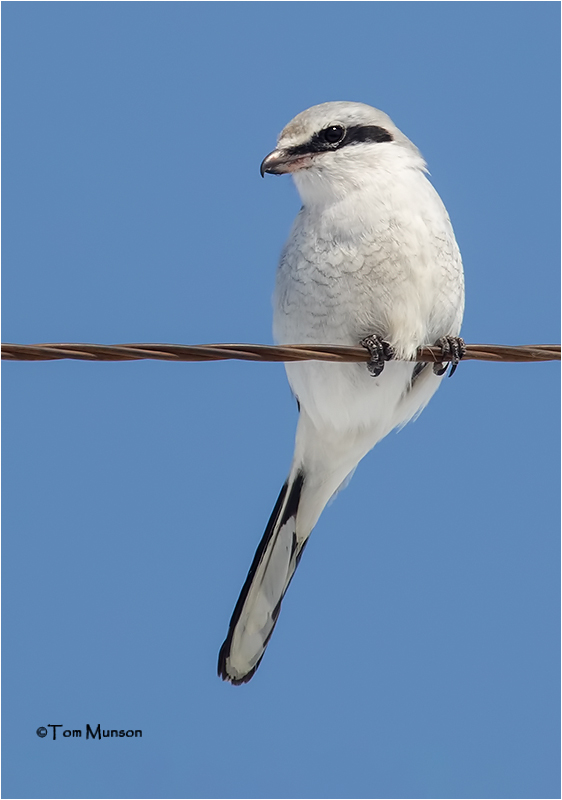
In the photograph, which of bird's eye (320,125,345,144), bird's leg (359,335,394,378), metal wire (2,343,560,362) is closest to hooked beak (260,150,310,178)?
bird's eye (320,125,345,144)

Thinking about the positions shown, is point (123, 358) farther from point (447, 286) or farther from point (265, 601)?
point (265, 601)

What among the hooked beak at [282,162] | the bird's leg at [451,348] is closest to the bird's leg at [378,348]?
the bird's leg at [451,348]

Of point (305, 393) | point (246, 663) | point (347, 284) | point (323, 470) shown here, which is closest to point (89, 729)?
point (246, 663)

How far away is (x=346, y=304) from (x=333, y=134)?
2.47 ft

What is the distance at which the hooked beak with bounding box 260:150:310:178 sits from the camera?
336 centimetres

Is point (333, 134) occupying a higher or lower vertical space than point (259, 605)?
higher

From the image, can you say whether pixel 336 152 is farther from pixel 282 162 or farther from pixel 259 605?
pixel 259 605

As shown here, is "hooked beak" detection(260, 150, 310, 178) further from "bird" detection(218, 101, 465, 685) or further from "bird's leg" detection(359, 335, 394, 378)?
"bird's leg" detection(359, 335, 394, 378)

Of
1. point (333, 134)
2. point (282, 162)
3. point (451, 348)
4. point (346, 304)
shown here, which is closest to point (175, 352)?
point (346, 304)

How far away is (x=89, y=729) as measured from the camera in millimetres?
4309

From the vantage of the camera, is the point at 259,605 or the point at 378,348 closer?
the point at 378,348

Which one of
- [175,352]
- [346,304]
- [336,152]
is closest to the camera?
[175,352]

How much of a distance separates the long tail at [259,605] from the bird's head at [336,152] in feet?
4.62

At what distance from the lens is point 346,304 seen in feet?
10.1
